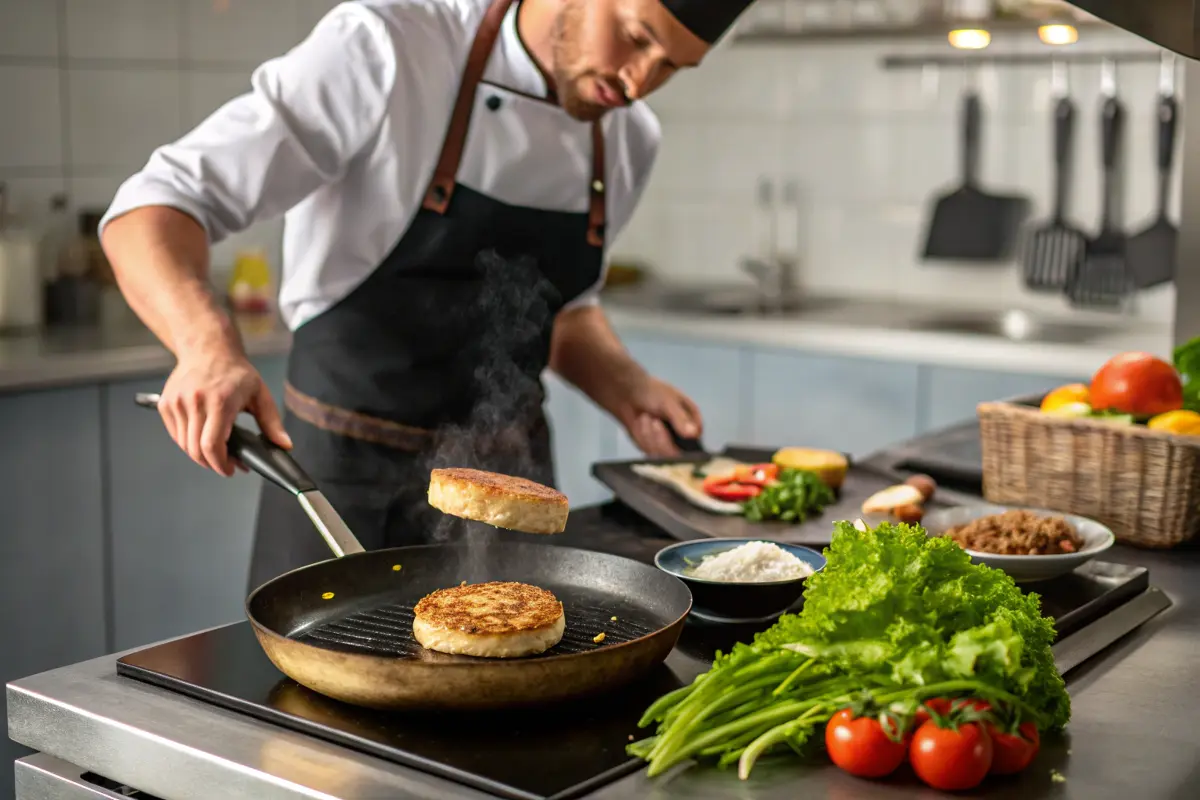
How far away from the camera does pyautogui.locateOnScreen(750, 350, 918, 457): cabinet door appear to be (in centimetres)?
354

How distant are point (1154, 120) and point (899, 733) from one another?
3.20m

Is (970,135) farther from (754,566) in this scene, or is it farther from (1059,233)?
(754,566)

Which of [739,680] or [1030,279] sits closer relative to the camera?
[739,680]

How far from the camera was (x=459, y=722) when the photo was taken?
1091mm

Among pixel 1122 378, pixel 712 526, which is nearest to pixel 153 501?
pixel 712 526

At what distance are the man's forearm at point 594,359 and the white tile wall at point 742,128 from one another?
1.86 meters

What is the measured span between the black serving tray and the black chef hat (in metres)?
0.59

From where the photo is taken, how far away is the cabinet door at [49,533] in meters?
2.80

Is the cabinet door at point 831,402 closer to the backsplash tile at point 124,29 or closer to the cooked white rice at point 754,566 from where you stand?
the backsplash tile at point 124,29

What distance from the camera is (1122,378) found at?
70.1 inches

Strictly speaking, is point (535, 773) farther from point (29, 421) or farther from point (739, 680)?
point (29, 421)

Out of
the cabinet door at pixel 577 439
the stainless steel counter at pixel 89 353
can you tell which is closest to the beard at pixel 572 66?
the stainless steel counter at pixel 89 353

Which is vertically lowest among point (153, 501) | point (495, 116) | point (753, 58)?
point (153, 501)

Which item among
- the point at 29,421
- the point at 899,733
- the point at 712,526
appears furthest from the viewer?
the point at 29,421
